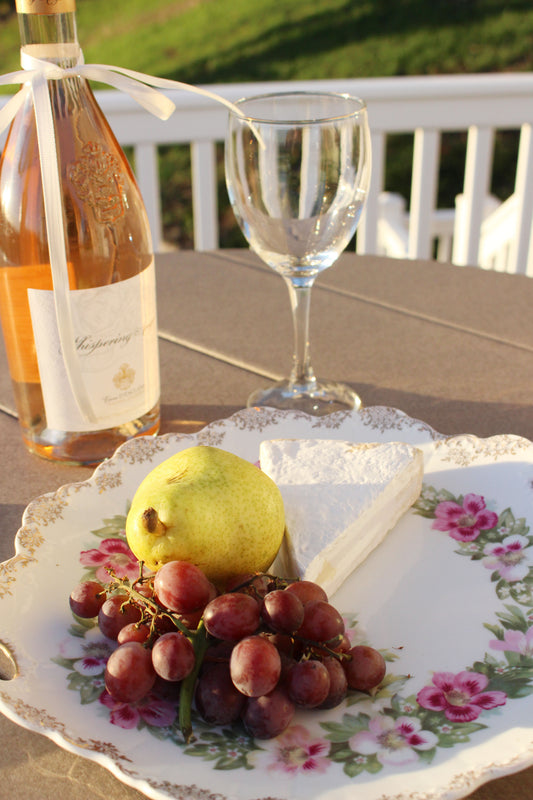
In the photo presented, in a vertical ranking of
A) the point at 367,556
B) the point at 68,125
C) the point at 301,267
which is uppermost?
the point at 68,125

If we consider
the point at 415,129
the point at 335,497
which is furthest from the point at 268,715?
the point at 415,129

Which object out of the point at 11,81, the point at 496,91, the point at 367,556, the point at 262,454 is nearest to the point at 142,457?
the point at 262,454

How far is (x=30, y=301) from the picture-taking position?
2.44 feet

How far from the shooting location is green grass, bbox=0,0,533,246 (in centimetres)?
423

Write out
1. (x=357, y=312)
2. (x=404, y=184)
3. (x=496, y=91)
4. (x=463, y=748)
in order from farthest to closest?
(x=404, y=184) < (x=496, y=91) < (x=357, y=312) < (x=463, y=748)

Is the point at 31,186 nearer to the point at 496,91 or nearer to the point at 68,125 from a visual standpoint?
the point at 68,125

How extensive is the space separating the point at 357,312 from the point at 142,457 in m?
0.49

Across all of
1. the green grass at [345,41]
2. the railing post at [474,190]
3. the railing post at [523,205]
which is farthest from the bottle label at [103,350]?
the green grass at [345,41]

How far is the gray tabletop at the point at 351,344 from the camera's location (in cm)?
89

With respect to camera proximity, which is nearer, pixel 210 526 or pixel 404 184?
pixel 210 526

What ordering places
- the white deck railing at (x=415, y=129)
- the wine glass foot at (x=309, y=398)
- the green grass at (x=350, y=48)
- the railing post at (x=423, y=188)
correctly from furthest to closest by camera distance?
the green grass at (x=350, y=48), the railing post at (x=423, y=188), the white deck railing at (x=415, y=129), the wine glass foot at (x=309, y=398)

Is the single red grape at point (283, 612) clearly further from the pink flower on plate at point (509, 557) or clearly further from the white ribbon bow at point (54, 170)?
the white ribbon bow at point (54, 170)

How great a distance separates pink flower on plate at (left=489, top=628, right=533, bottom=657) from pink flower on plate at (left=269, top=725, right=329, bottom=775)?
0.15 metres

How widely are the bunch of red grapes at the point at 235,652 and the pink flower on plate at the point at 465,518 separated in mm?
186
